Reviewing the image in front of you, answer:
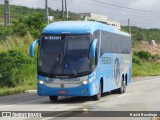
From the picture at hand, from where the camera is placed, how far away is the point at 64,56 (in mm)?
21016

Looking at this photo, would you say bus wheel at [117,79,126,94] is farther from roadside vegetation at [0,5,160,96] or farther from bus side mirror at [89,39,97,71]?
bus side mirror at [89,39,97,71]

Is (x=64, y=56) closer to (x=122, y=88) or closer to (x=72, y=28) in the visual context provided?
(x=72, y=28)

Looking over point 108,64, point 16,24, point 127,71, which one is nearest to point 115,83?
point 108,64

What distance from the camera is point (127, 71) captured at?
100 feet

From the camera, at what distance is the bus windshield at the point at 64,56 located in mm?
20938

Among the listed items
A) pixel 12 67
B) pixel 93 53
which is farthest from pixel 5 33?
pixel 93 53

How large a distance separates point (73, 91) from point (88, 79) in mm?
803

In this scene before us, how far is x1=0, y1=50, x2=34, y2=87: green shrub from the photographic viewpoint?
35.2 metres

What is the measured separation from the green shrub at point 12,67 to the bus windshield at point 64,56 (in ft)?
46.6

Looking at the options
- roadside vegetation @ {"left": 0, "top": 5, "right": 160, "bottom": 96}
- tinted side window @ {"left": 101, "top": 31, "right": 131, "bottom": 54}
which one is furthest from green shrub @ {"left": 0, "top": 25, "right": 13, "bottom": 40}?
tinted side window @ {"left": 101, "top": 31, "right": 131, "bottom": 54}

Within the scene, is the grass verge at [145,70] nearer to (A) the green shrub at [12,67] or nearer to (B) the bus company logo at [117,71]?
(A) the green shrub at [12,67]

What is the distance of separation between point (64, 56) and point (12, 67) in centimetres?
1720

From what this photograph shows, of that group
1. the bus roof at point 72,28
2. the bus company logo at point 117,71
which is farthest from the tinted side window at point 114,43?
the bus roof at point 72,28

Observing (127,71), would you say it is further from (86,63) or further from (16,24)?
(16,24)
